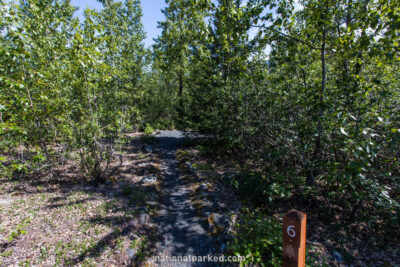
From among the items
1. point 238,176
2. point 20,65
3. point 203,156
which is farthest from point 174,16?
point 238,176

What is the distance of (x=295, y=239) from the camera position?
2033mm

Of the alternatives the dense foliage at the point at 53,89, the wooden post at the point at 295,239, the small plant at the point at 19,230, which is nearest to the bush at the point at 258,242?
the wooden post at the point at 295,239

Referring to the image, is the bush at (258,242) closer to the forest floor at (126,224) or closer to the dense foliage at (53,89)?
the forest floor at (126,224)

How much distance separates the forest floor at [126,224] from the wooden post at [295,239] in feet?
5.92

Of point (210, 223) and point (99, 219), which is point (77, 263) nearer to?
point (99, 219)

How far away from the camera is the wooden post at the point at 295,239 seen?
6.54 ft

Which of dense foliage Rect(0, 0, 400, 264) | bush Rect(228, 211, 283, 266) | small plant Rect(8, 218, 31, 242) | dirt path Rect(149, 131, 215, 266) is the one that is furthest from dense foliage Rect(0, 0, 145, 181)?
bush Rect(228, 211, 283, 266)

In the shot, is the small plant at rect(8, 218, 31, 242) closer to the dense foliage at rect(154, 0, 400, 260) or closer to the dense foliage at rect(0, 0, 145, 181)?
the dense foliage at rect(0, 0, 145, 181)

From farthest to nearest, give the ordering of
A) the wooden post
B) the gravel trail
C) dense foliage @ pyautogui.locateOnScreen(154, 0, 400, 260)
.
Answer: the gravel trail → dense foliage @ pyautogui.locateOnScreen(154, 0, 400, 260) → the wooden post

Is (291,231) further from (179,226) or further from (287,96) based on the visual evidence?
(287,96)

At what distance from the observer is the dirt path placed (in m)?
3.91

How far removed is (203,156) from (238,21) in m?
6.80

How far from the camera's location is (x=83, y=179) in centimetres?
630

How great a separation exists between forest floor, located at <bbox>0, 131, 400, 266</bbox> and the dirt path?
0.08 ft
